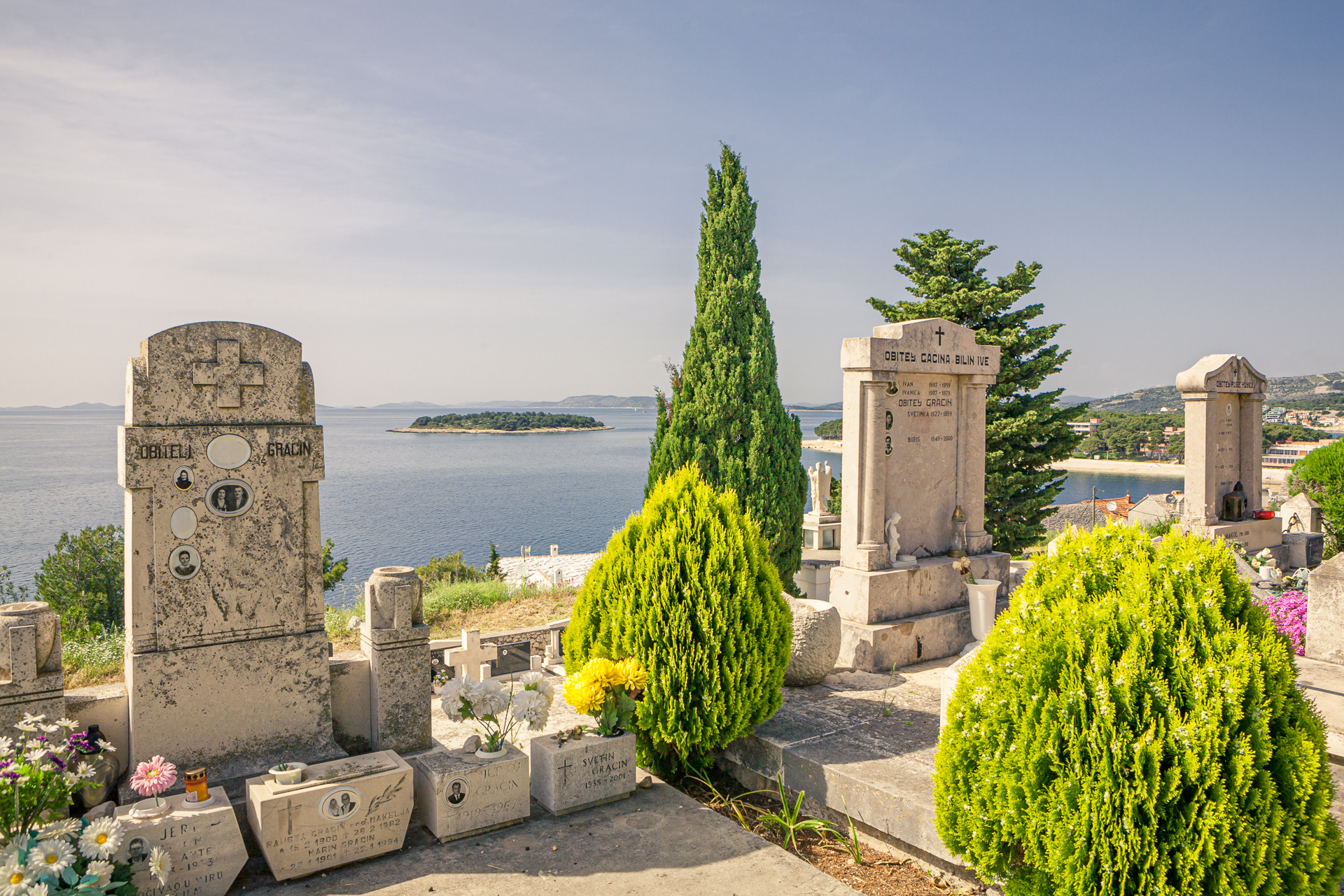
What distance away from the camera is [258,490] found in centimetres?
519

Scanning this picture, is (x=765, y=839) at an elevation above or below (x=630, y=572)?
below

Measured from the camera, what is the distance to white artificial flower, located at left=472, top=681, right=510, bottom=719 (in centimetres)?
494

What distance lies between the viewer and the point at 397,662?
549 cm

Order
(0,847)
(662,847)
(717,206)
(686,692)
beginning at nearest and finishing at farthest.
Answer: (0,847), (662,847), (686,692), (717,206)

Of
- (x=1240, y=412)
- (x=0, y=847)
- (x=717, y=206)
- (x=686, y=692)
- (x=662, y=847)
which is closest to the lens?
(x=0, y=847)

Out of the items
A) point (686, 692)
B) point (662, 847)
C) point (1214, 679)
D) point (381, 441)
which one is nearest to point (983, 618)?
point (686, 692)

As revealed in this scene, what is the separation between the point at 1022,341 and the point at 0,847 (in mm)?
17047

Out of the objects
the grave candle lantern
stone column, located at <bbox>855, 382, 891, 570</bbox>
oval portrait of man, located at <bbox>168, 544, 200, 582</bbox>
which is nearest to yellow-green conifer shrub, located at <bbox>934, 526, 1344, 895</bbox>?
oval portrait of man, located at <bbox>168, 544, 200, 582</bbox>

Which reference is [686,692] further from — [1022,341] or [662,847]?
[1022,341]

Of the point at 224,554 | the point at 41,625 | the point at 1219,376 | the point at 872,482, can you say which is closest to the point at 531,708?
the point at 224,554

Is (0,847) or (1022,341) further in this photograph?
(1022,341)

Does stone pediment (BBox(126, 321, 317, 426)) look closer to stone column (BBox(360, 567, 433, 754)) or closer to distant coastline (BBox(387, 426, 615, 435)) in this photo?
stone column (BBox(360, 567, 433, 754))

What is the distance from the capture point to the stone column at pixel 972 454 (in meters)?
9.85

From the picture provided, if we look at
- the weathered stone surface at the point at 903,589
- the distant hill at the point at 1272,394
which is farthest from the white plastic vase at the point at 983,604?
the distant hill at the point at 1272,394
